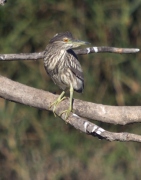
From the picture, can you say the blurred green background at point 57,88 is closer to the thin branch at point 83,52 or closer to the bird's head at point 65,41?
the bird's head at point 65,41

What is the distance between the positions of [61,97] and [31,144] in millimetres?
2130

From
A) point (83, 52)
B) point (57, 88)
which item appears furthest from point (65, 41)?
point (57, 88)

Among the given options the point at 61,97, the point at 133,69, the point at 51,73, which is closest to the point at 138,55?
the point at 133,69

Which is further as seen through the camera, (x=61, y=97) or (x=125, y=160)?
(x=125, y=160)

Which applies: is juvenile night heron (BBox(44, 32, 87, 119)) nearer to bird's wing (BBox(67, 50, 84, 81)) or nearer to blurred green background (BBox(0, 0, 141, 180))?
bird's wing (BBox(67, 50, 84, 81))

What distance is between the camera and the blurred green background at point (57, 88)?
493 cm

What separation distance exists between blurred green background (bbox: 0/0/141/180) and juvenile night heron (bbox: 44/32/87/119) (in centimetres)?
154

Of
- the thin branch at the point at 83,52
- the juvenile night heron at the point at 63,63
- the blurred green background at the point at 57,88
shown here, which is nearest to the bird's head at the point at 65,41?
the juvenile night heron at the point at 63,63

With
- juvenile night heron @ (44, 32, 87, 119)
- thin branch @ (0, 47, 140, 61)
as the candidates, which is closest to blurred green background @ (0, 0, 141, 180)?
juvenile night heron @ (44, 32, 87, 119)

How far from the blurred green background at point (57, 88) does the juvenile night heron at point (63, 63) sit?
5.04 ft

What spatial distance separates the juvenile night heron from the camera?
3.29m

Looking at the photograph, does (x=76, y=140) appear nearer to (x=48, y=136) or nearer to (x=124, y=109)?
(x=48, y=136)

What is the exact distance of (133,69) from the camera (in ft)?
16.5

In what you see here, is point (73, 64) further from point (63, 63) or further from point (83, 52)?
point (83, 52)
